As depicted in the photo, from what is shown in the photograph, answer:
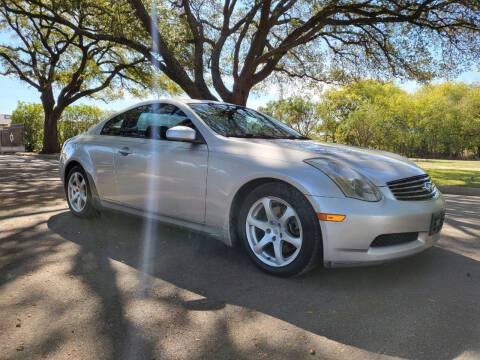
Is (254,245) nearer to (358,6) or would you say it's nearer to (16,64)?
(358,6)

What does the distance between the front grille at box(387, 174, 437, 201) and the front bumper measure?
8cm

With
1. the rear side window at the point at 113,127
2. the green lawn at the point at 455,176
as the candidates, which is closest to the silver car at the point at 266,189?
the rear side window at the point at 113,127

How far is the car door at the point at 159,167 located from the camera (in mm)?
3595

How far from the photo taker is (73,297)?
2.72 m

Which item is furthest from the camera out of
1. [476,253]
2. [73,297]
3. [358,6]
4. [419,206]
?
[358,6]

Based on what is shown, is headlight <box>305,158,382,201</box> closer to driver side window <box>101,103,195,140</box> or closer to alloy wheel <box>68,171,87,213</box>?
driver side window <box>101,103,195,140</box>

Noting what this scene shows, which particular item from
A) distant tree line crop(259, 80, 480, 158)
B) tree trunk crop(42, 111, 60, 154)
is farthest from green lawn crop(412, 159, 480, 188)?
distant tree line crop(259, 80, 480, 158)

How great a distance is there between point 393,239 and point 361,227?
1.03ft

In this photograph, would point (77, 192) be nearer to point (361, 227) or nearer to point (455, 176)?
point (361, 227)

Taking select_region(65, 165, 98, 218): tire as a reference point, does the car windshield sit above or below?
above

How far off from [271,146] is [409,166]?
4.11 feet

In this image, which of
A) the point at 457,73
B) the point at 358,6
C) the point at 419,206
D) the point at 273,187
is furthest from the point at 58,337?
the point at 457,73

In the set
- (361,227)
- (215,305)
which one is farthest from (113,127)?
(361,227)

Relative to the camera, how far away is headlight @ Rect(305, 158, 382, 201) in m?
2.84
